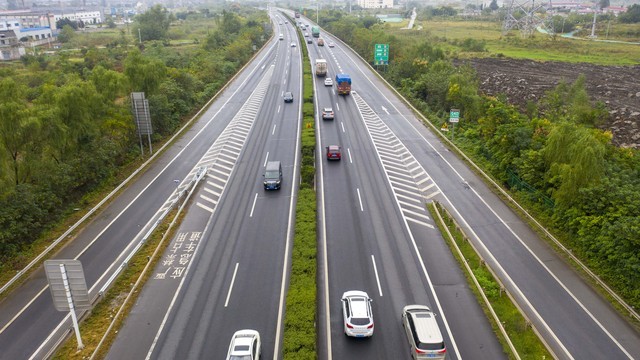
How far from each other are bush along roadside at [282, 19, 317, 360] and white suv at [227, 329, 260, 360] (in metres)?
1.45

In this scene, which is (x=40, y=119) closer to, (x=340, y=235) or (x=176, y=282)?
(x=176, y=282)

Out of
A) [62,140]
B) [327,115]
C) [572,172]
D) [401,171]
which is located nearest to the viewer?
[572,172]

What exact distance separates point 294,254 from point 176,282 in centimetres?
805

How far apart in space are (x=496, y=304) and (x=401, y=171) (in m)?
22.4

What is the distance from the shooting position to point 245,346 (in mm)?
22625

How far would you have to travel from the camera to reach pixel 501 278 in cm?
3077

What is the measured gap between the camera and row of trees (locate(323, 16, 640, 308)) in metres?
29.6

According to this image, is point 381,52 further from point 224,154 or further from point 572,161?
point 572,161

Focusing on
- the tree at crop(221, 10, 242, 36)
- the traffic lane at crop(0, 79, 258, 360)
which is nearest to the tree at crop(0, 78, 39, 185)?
the traffic lane at crop(0, 79, 258, 360)

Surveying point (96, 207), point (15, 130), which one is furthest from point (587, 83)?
point (15, 130)

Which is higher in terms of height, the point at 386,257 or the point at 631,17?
the point at 631,17

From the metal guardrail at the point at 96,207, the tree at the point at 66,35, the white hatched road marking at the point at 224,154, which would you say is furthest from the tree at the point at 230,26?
the white hatched road marking at the point at 224,154

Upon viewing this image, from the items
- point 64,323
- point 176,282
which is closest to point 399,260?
point 176,282

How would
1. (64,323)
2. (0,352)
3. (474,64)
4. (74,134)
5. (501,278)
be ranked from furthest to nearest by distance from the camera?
(474,64)
(74,134)
(501,278)
(64,323)
(0,352)
